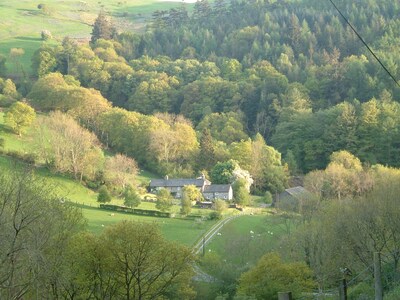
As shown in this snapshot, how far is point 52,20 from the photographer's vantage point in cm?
15788

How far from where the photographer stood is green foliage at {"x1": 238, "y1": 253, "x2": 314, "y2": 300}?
30.3m

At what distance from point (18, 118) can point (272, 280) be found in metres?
43.6

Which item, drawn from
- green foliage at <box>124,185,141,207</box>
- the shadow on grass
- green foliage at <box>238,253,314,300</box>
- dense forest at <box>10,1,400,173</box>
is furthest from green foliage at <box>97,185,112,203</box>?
dense forest at <box>10,1,400,173</box>

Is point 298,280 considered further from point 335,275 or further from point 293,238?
point 293,238

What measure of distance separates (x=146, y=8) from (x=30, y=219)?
18206 cm

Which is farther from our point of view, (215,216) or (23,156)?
(23,156)

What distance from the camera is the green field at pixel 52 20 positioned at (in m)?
127

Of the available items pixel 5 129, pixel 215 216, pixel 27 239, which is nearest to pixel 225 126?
pixel 5 129

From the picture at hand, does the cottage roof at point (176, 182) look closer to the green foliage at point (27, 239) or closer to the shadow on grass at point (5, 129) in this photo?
the shadow on grass at point (5, 129)

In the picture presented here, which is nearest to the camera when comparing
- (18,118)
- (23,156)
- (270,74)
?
(23,156)

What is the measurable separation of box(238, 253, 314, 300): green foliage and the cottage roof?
3400cm

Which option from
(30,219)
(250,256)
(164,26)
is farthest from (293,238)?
(164,26)

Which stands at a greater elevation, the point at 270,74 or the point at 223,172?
the point at 270,74

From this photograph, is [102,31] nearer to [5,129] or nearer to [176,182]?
[5,129]
